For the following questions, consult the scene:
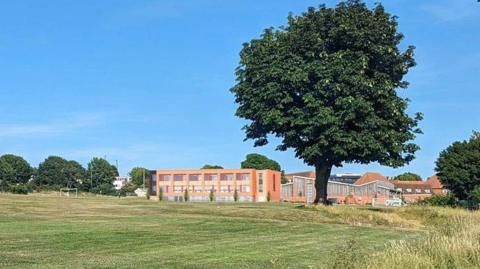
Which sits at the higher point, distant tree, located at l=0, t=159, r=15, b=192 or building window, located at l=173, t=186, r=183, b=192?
distant tree, located at l=0, t=159, r=15, b=192

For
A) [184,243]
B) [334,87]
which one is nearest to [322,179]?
[334,87]

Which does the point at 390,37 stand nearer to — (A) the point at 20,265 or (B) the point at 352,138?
(B) the point at 352,138

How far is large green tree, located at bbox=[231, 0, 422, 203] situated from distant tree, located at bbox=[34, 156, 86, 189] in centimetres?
15180

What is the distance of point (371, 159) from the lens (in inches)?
1325

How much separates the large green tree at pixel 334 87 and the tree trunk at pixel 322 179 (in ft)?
1.59

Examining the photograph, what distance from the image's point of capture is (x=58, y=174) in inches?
7156

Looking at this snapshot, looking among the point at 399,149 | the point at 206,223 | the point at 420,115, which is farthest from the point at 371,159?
the point at 206,223

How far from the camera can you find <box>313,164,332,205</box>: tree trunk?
35375mm

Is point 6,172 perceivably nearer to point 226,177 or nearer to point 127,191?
point 127,191

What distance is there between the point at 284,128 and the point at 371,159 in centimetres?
486

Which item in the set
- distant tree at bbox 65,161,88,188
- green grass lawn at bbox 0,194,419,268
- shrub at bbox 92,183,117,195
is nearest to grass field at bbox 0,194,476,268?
green grass lawn at bbox 0,194,419,268

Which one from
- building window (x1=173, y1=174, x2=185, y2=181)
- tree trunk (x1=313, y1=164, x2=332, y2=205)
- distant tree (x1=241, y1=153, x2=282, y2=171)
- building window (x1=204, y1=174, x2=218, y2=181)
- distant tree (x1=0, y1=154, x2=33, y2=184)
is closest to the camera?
tree trunk (x1=313, y1=164, x2=332, y2=205)

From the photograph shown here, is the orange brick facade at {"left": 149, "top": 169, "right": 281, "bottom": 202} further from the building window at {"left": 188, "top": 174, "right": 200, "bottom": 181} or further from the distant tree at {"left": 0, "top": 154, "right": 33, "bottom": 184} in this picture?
the distant tree at {"left": 0, "top": 154, "right": 33, "bottom": 184}

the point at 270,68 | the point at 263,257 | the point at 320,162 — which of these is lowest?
the point at 263,257
